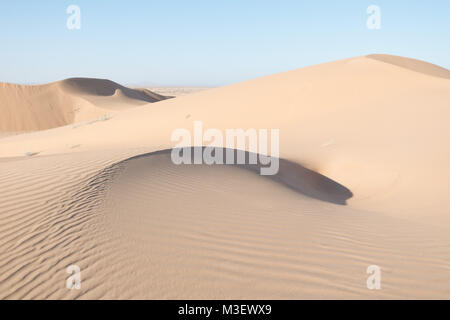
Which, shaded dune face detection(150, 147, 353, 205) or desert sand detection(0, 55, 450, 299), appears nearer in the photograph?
desert sand detection(0, 55, 450, 299)

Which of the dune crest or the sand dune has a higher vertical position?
the dune crest

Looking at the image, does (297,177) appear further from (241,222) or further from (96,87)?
(96,87)

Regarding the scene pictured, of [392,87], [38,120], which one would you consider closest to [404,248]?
[392,87]

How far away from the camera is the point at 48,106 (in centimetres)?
3472

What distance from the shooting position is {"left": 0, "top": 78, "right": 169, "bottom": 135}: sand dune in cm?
3200

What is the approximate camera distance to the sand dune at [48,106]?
3200 centimetres

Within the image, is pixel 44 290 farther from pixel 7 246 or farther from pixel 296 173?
pixel 296 173

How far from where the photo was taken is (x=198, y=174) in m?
5.91

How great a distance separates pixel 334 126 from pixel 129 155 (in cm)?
773

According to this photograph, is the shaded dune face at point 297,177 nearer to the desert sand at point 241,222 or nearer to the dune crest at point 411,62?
the desert sand at point 241,222

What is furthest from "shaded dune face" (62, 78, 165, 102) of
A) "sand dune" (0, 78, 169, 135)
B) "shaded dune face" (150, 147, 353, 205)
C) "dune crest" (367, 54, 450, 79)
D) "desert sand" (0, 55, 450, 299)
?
"desert sand" (0, 55, 450, 299)

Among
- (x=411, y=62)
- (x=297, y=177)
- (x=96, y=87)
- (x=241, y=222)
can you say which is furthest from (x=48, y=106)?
(x=241, y=222)

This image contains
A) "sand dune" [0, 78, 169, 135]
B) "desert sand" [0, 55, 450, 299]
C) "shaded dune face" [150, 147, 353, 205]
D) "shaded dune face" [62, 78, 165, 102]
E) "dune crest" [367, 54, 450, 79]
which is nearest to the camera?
"desert sand" [0, 55, 450, 299]

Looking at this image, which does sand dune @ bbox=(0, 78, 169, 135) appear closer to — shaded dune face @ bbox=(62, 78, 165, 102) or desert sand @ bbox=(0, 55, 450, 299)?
shaded dune face @ bbox=(62, 78, 165, 102)
